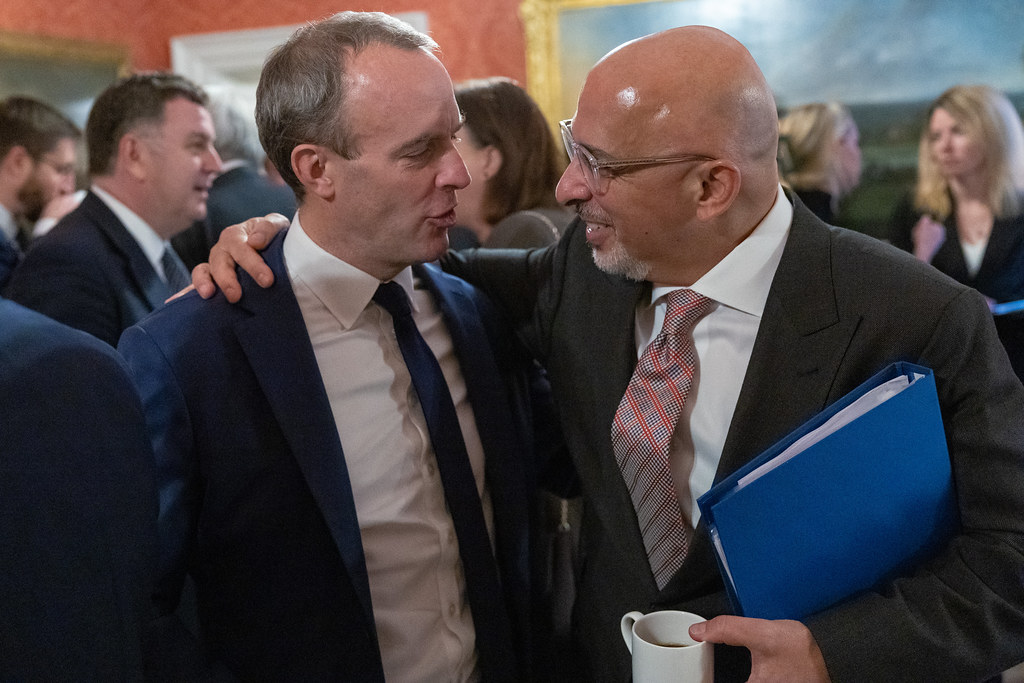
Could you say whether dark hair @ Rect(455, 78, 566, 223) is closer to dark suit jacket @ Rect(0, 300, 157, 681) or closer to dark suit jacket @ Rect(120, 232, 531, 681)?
dark suit jacket @ Rect(120, 232, 531, 681)

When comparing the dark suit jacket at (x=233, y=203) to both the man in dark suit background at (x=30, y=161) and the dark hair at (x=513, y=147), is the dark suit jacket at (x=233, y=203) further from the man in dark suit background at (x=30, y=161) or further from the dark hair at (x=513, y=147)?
the dark hair at (x=513, y=147)

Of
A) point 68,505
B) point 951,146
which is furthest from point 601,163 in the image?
point 951,146

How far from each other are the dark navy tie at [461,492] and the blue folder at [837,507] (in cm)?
50

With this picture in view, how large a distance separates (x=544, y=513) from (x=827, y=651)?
0.74 meters

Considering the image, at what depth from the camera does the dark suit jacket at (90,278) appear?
261cm

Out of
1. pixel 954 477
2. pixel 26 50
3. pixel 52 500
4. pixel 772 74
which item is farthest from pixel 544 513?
pixel 26 50

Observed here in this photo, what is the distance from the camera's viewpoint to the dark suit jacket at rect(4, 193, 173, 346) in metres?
2.61

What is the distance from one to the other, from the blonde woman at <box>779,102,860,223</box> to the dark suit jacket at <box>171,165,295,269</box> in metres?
2.50

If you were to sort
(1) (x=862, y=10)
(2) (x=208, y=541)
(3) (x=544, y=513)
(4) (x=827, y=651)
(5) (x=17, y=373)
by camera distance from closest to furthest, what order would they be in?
(5) (x=17, y=373) → (4) (x=827, y=651) → (2) (x=208, y=541) → (3) (x=544, y=513) → (1) (x=862, y=10)

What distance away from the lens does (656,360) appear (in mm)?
1438

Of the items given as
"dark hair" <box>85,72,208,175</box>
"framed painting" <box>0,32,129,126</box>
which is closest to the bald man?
"dark hair" <box>85,72,208,175</box>

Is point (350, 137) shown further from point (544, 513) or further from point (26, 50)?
point (26, 50)

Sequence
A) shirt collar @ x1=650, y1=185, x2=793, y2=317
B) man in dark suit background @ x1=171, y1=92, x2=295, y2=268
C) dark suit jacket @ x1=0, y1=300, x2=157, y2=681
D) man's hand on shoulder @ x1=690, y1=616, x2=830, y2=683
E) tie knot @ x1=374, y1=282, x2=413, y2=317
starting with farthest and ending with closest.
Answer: man in dark suit background @ x1=171, y1=92, x2=295, y2=268 → tie knot @ x1=374, y1=282, x2=413, y2=317 → shirt collar @ x1=650, y1=185, x2=793, y2=317 → man's hand on shoulder @ x1=690, y1=616, x2=830, y2=683 → dark suit jacket @ x1=0, y1=300, x2=157, y2=681

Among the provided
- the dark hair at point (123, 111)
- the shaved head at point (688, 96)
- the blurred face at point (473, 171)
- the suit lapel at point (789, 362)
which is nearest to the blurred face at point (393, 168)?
the shaved head at point (688, 96)
